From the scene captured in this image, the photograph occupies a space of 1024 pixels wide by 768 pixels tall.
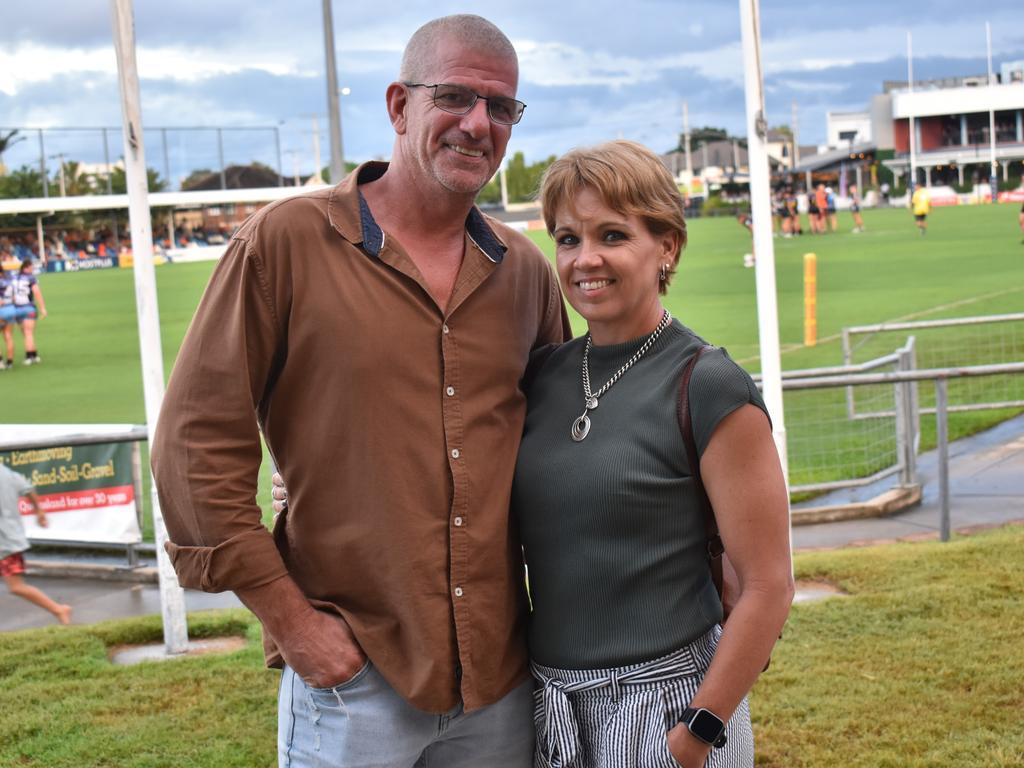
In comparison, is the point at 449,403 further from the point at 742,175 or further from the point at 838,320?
the point at 742,175

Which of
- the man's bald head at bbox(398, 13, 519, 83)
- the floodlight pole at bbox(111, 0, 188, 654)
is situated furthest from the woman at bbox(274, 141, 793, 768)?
the floodlight pole at bbox(111, 0, 188, 654)

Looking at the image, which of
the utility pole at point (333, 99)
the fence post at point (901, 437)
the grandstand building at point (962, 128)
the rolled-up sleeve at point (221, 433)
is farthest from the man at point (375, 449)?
the grandstand building at point (962, 128)

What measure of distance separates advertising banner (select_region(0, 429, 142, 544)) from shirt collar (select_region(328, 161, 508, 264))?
6.49 m

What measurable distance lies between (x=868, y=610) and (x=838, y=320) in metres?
17.7

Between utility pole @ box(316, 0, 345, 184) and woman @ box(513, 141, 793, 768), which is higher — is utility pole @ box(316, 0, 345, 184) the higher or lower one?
the higher one

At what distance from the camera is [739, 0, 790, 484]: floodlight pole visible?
200 inches

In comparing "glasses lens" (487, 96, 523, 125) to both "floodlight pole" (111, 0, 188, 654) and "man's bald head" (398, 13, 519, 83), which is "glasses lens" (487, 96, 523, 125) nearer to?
"man's bald head" (398, 13, 519, 83)

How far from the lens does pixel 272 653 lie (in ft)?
8.42

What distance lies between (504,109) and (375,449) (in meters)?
0.76

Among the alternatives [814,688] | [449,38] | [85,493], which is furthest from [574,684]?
[85,493]

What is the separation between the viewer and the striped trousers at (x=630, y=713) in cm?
234

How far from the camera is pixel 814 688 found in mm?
4770

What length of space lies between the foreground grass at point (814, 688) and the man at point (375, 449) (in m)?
2.13

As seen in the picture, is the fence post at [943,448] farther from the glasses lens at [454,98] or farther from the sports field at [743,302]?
the glasses lens at [454,98]
